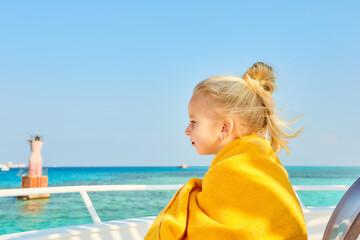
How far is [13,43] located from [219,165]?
55.5 metres

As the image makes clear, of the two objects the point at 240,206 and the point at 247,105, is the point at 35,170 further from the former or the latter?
the point at 240,206

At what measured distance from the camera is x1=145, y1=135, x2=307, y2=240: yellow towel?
39.9 inches

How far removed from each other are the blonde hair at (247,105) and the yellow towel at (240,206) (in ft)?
0.53

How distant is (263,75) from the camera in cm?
142

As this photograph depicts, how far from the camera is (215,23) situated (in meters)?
34.5

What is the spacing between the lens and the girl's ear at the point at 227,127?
4.05 feet

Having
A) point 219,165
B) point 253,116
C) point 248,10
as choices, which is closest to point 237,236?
point 219,165

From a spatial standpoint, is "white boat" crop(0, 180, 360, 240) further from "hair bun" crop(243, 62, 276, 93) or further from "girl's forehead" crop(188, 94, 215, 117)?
"hair bun" crop(243, 62, 276, 93)

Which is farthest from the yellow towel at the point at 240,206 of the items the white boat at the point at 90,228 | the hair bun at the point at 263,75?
the white boat at the point at 90,228

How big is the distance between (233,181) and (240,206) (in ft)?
0.24

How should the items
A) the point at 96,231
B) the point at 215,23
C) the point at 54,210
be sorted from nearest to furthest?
the point at 96,231 < the point at 54,210 < the point at 215,23

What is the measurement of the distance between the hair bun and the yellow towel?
0.37 m

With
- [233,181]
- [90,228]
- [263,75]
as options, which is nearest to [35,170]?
[90,228]

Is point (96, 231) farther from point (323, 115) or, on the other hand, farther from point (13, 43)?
point (13, 43)
